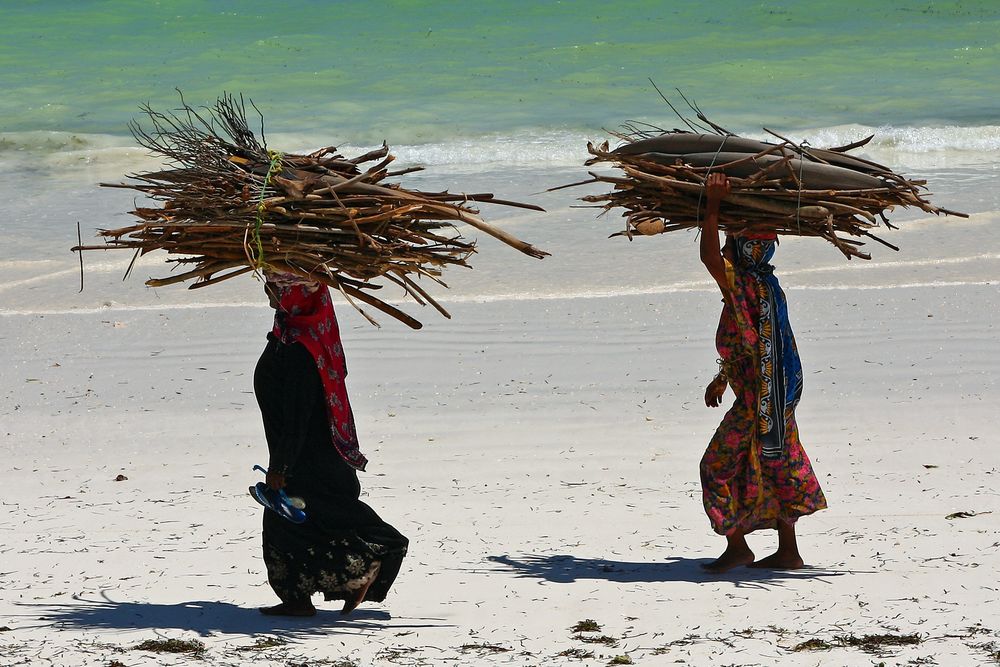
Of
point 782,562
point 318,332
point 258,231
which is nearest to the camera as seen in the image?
point 258,231

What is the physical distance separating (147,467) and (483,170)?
1020 cm

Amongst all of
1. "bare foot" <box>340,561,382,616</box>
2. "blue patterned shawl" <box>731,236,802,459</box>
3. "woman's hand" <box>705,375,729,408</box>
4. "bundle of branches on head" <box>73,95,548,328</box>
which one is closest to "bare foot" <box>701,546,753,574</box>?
"blue patterned shawl" <box>731,236,802,459</box>

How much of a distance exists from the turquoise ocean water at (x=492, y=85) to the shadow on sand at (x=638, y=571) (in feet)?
15.6

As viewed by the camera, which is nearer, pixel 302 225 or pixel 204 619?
pixel 302 225

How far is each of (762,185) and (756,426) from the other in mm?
876

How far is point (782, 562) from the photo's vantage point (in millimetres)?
5074

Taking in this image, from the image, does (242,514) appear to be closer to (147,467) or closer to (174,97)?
(147,467)

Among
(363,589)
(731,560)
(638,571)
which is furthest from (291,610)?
(731,560)

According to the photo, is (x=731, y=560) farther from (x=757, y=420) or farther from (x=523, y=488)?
(x=523, y=488)

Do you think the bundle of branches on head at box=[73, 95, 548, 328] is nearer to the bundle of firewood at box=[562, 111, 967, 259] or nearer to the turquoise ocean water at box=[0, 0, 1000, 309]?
the bundle of firewood at box=[562, 111, 967, 259]

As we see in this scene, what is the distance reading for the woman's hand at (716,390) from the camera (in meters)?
5.06

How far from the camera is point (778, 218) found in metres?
4.79

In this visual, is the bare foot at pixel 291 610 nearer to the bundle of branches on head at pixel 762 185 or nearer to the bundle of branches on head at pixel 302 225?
the bundle of branches on head at pixel 302 225

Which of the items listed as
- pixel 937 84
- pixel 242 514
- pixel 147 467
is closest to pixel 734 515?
pixel 242 514
